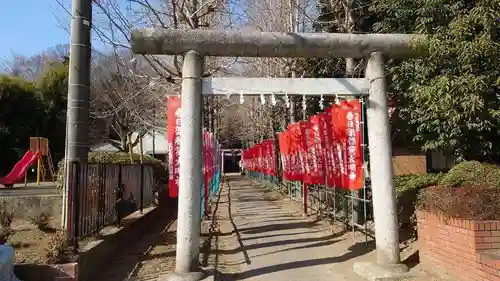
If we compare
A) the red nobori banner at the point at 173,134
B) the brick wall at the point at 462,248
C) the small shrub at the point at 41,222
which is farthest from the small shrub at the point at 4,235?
the brick wall at the point at 462,248

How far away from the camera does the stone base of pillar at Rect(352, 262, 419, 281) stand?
24.0 ft

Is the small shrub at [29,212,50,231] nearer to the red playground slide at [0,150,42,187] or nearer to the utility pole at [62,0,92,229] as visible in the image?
A: the utility pole at [62,0,92,229]

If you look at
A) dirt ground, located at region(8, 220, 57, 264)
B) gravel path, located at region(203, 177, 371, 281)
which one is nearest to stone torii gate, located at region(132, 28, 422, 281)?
gravel path, located at region(203, 177, 371, 281)

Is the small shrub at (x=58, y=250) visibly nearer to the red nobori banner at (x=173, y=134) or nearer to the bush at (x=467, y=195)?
the red nobori banner at (x=173, y=134)

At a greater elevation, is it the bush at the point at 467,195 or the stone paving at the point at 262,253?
the bush at the point at 467,195

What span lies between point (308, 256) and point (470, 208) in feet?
12.7

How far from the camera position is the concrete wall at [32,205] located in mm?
11281

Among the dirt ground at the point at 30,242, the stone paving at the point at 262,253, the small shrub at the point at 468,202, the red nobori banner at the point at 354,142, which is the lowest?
the stone paving at the point at 262,253

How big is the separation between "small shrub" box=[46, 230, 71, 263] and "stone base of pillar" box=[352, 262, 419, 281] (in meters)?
4.75

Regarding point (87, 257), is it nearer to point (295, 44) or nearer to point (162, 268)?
point (162, 268)

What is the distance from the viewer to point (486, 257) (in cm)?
594

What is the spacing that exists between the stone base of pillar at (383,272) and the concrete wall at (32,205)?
739 cm

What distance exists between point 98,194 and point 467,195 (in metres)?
6.90

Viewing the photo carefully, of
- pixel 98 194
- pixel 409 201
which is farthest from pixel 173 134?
pixel 409 201
